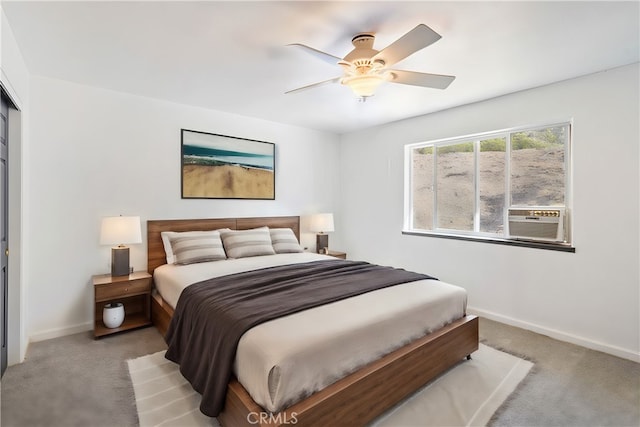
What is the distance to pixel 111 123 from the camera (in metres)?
3.21

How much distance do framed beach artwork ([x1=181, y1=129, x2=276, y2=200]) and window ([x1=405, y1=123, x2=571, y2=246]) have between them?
1967 mm

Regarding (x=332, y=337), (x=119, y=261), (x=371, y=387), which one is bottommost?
(x=371, y=387)

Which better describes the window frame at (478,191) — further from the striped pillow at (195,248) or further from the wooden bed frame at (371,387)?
the striped pillow at (195,248)

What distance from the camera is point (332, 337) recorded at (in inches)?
66.4

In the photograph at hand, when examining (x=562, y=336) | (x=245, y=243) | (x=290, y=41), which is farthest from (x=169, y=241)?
(x=562, y=336)

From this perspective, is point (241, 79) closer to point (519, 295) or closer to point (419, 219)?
point (419, 219)

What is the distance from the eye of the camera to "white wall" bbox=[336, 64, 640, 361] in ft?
8.53

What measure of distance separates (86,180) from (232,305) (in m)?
2.23

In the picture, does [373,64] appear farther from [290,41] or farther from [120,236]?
[120,236]

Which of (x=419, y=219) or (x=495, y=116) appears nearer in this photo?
(x=495, y=116)

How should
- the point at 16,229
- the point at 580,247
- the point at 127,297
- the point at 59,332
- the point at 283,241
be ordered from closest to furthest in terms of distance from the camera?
the point at 16,229, the point at 580,247, the point at 59,332, the point at 127,297, the point at 283,241

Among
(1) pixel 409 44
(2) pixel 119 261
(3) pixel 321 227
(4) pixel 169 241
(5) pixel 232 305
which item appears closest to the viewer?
(1) pixel 409 44

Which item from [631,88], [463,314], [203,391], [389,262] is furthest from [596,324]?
[203,391]

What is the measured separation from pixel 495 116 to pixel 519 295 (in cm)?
190
